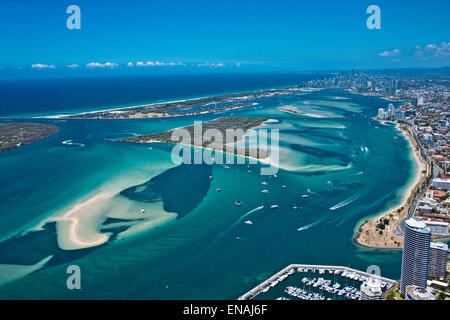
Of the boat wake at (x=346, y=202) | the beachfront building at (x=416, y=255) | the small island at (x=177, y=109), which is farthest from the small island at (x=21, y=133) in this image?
the beachfront building at (x=416, y=255)

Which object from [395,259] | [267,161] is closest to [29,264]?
[395,259]

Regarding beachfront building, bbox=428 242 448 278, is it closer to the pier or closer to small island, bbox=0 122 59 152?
the pier

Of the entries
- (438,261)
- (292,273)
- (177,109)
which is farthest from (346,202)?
(177,109)

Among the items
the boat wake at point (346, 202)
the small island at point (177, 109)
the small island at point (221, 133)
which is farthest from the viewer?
the small island at point (177, 109)

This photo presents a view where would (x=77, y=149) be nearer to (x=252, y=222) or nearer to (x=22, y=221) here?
(x=22, y=221)

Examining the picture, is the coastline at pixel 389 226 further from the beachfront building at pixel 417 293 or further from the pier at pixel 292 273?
the beachfront building at pixel 417 293
